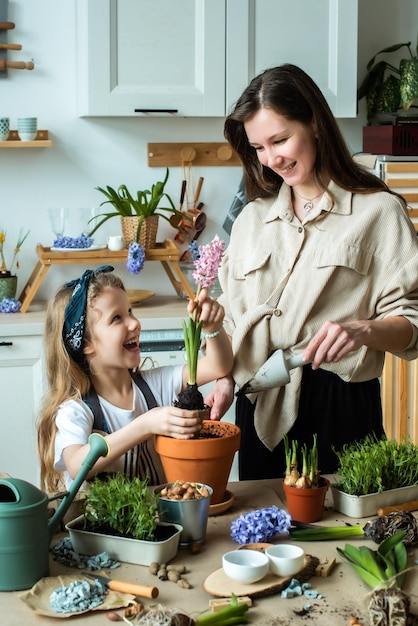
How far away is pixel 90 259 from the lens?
383cm

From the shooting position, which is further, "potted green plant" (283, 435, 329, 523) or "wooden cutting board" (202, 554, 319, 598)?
"potted green plant" (283, 435, 329, 523)

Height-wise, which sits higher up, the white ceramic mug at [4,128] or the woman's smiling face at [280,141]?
the woman's smiling face at [280,141]

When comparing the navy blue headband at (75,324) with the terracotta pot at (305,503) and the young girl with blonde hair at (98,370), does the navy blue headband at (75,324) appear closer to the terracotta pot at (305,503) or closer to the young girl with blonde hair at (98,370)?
the young girl with blonde hair at (98,370)

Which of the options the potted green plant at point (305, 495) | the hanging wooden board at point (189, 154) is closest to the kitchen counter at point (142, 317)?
the hanging wooden board at point (189, 154)

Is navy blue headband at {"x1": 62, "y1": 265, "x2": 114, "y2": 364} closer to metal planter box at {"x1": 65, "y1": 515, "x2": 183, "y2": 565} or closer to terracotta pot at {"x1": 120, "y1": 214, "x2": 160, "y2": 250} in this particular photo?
metal planter box at {"x1": 65, "y1": 515, "x2": 183, "y2": 565}

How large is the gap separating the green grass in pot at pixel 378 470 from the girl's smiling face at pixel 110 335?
0.61 meters

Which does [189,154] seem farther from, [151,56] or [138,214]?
[151,56]

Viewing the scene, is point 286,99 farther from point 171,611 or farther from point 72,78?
point 72,78

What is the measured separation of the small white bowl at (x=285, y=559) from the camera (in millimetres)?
1482

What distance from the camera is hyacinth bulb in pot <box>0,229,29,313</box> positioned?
3.85 meters

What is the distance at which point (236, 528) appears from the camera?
5.39 feet

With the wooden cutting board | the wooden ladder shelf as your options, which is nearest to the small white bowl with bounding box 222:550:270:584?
the wooden cutting board

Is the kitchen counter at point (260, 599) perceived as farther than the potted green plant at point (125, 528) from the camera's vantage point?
No

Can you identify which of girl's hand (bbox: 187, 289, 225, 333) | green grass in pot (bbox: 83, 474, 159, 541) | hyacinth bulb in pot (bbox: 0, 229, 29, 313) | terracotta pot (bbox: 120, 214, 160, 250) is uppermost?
girl's hand (bbox: 187, 289, 225, 333)
